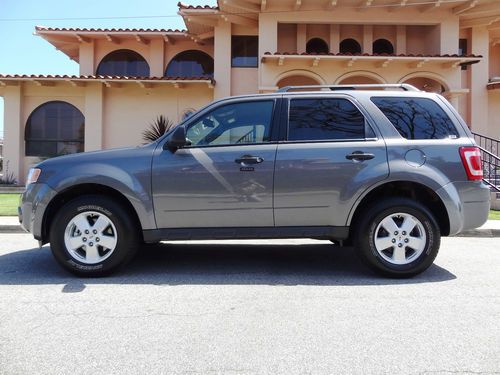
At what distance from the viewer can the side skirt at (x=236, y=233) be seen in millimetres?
4668

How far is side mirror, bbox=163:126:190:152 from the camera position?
179 inches

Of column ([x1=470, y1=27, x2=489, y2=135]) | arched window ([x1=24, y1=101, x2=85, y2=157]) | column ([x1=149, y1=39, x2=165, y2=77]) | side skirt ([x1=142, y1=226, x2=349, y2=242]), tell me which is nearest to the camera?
side skirt ([x1=142, y1=226, x2=349, y2=242])

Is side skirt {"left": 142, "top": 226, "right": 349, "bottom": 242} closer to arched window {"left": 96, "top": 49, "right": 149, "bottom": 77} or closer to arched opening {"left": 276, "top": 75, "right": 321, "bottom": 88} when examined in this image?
arched opening {"left": 276, "top": 75, "right": 321, "bottom": 88}

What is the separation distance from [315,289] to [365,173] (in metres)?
1.33

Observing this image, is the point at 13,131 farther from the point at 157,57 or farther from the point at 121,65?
the point at 157,57

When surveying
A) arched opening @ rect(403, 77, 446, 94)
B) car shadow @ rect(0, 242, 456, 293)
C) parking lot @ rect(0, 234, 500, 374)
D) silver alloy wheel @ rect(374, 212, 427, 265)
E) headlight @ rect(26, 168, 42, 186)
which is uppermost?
arched opening @ rect(403, 77, 446, 94)

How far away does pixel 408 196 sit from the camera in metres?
4.95

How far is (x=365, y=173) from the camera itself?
4.58 m

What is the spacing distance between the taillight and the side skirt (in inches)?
56.9

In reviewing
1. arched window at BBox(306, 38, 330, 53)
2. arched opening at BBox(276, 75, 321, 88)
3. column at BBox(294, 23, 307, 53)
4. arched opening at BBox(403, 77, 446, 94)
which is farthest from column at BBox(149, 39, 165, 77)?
arched opening at BBox(403, 77, 446, 94)

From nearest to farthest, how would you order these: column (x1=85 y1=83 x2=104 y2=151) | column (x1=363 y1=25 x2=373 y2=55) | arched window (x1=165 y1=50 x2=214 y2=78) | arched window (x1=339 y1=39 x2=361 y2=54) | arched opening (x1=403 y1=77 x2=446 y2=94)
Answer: arched opening (x1=403 y1=77 x2=446 y2=94), column (x1=363 y1=25 x2=373 y2=55), column (x1=85 y1=83 x2=104 y2=151), arched window (x1=339 y1=39 x2=361 y2=54), arched window (x1=165 y1=50 x2=214 y2=78)

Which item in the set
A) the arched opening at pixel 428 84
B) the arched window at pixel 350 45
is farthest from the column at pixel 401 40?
the arched window at pixel 350 45

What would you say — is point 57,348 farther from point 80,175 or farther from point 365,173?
point 365,173

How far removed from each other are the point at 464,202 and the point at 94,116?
14424 millimetres
